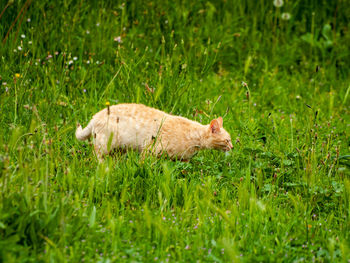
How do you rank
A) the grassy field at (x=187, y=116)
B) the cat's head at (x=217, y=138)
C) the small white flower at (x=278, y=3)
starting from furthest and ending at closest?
the small white flower at (x=278, y=3), the cat's head at (x=217, y=138), the grassy field at (x=187, y=116)

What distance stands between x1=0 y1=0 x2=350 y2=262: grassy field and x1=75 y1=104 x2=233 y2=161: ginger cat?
14cm

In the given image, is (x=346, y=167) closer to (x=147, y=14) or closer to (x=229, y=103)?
(x=229, y=103)

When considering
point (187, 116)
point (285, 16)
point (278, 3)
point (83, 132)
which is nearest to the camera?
point (83, 132)

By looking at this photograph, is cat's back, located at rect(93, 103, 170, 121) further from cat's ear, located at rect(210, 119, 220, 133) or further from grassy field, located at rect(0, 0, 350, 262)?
cat's ear, located at rect(210, 119, 220, 133)

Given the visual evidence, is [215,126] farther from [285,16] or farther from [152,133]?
[285,16]

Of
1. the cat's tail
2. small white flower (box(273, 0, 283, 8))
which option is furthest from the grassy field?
small white flower (box(273, 0, 283, 8))

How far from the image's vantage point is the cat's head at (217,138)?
449 centimetres

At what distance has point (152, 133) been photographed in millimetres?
4484

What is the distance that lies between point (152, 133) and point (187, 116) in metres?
0.99

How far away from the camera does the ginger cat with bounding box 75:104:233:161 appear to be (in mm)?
4367

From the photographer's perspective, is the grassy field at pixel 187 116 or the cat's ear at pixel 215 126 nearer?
the grassy field at pixel 187 116

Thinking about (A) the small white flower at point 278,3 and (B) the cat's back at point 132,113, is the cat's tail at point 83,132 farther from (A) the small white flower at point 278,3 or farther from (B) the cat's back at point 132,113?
(A) the small white flower at point 278,3

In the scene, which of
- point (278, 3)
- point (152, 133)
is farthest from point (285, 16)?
point (152, 133)

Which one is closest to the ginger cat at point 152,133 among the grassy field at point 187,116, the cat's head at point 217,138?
the cat's head at point 217,138
